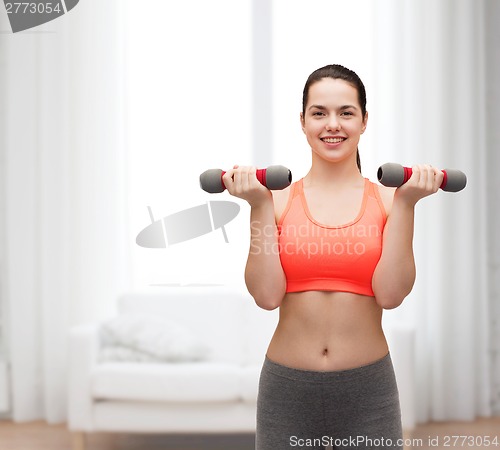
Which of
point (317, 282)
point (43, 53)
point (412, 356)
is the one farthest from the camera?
point (43, 53)

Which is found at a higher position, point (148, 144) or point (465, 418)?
point (148, 144)

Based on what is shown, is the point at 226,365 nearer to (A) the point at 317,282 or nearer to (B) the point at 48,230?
(B) the point at 48,230

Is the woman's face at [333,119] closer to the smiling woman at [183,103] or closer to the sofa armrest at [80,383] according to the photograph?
the sofa armrest at [80,383]

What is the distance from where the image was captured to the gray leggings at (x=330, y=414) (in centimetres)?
130

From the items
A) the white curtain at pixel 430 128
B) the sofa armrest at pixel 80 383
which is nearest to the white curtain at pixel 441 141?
the white curtain at pixel 430 128

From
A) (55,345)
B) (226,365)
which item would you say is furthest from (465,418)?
(55,345)

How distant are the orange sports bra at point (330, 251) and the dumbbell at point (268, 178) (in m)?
0.08

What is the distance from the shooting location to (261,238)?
131cm

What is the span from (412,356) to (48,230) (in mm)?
1838

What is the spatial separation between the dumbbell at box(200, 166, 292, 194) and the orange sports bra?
0.08 metres

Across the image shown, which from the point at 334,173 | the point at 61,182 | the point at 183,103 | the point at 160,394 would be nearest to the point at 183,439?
the point at 160,394

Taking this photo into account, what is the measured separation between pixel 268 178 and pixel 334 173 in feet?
0.52

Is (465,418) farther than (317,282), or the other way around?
(465,418)

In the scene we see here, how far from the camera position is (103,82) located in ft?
12.0
